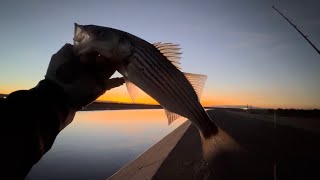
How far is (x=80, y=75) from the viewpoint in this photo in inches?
130

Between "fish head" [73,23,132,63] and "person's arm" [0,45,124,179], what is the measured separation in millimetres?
166

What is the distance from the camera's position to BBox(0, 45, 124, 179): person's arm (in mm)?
1997

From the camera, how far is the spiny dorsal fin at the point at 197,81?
398 cm

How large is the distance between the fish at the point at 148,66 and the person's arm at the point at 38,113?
0.95 ft

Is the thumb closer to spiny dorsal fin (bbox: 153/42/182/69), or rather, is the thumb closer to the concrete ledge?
spiny dorsal fin (bbox: 153/42/182/69)

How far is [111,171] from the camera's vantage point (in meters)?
12.2

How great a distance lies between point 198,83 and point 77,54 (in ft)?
5.33

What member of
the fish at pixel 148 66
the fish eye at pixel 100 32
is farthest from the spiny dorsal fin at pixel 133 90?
the fish eye at pixel 100 32

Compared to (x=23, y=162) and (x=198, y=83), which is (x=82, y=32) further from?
(x=23, y=162)

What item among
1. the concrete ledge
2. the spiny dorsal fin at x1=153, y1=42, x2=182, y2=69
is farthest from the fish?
the concrete ledge

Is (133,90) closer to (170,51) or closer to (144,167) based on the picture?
(170,51)

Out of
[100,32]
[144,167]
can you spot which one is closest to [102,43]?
[100,32]

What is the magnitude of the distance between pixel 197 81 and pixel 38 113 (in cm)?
222

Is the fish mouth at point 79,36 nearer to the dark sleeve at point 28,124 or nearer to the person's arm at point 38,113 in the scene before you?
the person's arm at point 38,113
